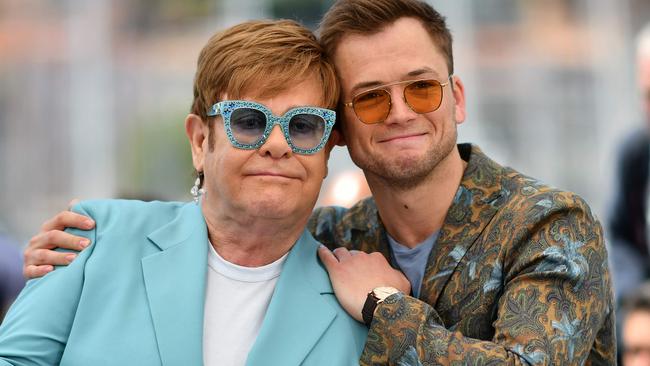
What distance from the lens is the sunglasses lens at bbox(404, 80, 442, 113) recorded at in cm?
320

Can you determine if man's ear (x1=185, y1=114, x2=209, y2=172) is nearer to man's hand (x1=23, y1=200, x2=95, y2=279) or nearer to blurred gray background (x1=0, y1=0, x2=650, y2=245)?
man's hand (x1=23, y1=200, x2=95, y2=279)

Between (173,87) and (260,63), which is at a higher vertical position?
(260,63)

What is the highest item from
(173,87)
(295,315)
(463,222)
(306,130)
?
(306,130)

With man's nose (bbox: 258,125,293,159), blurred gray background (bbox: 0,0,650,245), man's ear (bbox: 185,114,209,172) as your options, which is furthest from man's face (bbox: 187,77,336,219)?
blurred gray background (bbox: 0,0,650,245)

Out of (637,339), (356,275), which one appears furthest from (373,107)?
(637,339)

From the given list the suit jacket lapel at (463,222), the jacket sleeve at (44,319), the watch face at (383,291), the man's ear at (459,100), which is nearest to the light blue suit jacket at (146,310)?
the jacket sleeve at (44,319)

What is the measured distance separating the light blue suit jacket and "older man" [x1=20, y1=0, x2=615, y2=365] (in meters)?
0.10

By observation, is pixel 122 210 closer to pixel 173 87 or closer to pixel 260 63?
pixel 260 63

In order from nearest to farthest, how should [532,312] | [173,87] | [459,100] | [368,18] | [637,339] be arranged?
1. [532,312]
2. [368,18]
3. [459,100]
4. [637,339]
5. [173,87]

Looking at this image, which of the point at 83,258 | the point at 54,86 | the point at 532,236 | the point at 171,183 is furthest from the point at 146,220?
the point at 54,86

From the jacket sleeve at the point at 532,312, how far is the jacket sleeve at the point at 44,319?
902 millimetres

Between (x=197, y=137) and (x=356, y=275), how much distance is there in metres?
0.70

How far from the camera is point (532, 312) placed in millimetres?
2805

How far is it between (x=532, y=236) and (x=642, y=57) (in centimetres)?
316
